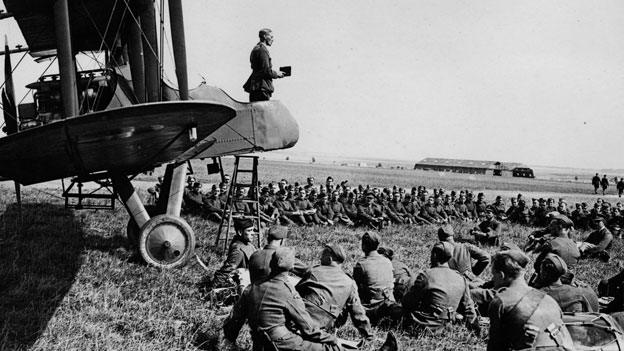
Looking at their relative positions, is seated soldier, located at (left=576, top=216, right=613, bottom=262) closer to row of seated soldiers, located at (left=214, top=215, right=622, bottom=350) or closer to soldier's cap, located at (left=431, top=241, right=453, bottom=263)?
row of seated soldiers, located at (left=214, top=215, right=622, bottom=350)

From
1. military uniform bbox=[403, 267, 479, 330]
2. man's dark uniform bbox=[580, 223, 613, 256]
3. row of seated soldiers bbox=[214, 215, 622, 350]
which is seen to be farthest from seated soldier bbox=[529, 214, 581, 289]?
man's dark uniform bbox=[580, 223, 613, 256]

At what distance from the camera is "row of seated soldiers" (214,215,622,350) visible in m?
3.68

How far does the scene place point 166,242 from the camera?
25.5 ft

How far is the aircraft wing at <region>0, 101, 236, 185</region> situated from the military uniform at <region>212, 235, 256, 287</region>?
65.2 inches

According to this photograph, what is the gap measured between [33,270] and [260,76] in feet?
17.3

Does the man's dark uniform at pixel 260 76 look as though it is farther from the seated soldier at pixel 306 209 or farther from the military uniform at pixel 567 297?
the military uniform at pixel 567 297

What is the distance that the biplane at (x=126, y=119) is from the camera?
5371 mm

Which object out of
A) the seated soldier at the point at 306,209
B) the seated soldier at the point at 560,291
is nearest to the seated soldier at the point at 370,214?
the seated soldier at the point at 306,209

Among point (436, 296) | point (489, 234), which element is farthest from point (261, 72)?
point (489, 234)

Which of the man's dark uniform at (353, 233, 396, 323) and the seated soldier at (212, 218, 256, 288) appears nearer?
the man's dark uniform at (353, 233, 396, 323)

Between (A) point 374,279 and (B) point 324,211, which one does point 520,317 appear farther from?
(B) point 324,211

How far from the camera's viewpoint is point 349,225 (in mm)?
15406

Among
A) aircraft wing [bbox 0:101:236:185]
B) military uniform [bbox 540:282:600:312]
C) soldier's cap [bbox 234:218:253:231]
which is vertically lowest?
military uniform [bbox 540:282:600:312]

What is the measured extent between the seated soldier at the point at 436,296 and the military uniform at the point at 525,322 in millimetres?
1722
